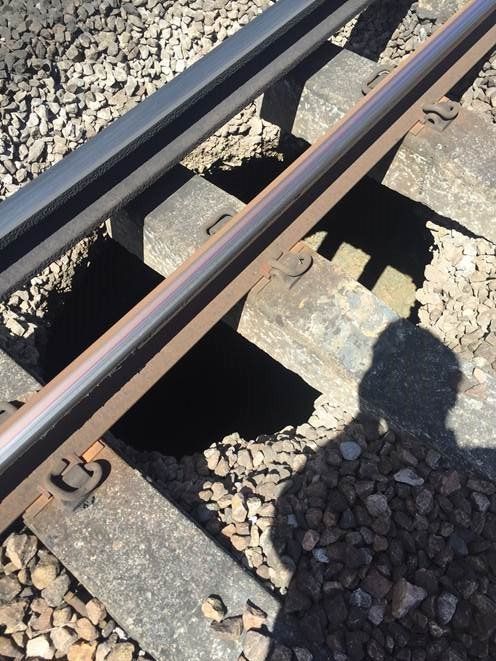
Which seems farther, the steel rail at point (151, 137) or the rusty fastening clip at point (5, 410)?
the steel rail at point (151, 137)

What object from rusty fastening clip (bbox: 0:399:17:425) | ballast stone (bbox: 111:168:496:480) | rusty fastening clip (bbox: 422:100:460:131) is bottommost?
rusty fastening clip (bbox: 0:399:17:425)

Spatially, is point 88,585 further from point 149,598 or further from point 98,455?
point 98,455

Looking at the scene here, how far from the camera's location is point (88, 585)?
2182mm

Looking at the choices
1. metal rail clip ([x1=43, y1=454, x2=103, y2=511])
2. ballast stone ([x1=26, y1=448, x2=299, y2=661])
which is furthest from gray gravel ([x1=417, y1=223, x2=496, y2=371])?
metal rail clip ([x1=43, y1=454, x2=103, y2=511])

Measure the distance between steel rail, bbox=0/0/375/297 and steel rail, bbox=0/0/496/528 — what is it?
1.85ft

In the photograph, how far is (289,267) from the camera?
9.16ft

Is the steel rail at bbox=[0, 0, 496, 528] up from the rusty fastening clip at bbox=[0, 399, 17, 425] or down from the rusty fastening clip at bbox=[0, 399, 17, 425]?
up

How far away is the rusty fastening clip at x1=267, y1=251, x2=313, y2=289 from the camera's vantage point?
2.78 metres

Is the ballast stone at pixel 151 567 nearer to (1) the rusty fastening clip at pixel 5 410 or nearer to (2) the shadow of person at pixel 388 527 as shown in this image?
(2) the shadow of person at pixel 388 527

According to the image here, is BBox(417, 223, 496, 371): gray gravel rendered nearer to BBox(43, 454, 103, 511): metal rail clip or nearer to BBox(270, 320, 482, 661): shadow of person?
BBox(270, 320, 482, 661): shadow of person

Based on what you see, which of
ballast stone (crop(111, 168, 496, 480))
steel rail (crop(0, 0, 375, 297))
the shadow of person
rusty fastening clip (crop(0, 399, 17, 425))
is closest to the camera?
the shadow of person

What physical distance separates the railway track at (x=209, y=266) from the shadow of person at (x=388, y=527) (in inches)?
1.3

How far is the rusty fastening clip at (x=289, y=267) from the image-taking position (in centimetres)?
278

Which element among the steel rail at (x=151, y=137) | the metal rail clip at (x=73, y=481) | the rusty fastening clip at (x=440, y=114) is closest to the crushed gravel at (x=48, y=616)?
the metal rail clip at (x=73, y=481)
